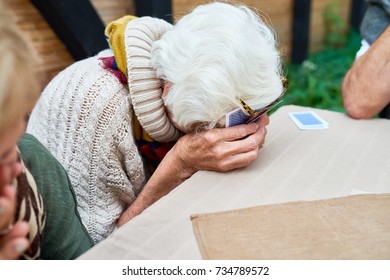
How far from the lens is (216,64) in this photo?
1.06 meters

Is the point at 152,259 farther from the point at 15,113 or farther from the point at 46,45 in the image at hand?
the point at 46,45

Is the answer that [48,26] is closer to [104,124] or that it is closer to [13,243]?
[104,124]

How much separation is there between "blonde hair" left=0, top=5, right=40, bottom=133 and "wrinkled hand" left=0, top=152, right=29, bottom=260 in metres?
0.11

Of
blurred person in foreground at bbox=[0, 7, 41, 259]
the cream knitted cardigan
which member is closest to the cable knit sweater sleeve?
the cream knitted cardigan

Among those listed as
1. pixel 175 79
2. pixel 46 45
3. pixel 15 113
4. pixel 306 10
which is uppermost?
pixel 15 113

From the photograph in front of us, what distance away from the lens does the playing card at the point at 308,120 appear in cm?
154

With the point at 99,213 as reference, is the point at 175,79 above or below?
above

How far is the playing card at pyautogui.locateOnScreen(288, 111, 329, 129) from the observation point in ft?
5.05

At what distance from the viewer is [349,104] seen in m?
1.68

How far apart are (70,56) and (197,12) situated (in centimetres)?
147

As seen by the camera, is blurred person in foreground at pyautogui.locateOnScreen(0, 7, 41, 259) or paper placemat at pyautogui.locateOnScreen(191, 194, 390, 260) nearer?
blurred person in foreground at pyautogui.locateOnScreen(0, 7, 41, 259)

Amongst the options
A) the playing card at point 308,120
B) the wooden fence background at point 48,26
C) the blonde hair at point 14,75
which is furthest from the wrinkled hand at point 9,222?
the playing card at point 308,120

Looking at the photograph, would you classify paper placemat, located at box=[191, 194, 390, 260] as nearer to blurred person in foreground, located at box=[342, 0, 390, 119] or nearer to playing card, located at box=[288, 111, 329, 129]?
playing card, located at box=[288, 111, 329, 129]
